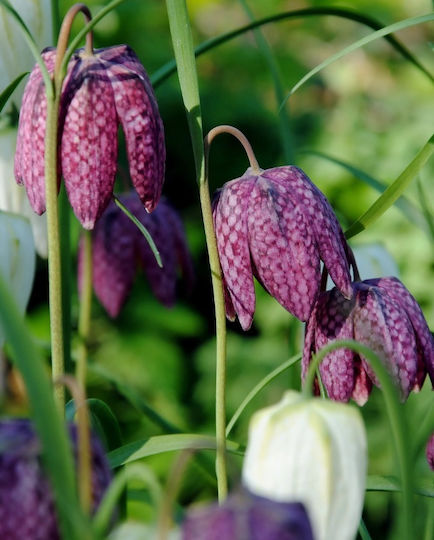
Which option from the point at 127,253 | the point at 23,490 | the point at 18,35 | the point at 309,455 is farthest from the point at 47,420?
the point at 127,253

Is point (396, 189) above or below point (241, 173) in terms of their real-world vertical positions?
below

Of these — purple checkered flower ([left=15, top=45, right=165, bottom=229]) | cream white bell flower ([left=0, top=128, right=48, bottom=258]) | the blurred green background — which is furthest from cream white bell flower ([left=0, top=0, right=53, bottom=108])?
the blurred green background

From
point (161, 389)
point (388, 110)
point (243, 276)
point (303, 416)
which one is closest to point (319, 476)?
point (303, 416)

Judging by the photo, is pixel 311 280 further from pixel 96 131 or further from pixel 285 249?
pixel 96 131

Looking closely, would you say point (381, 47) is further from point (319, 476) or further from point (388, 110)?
point (319, 476)

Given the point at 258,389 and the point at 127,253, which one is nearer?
the point at 258,389

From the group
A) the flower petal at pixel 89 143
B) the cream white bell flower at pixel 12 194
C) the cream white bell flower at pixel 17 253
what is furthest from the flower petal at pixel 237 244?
the cream white bell flower at pixel 12 194
